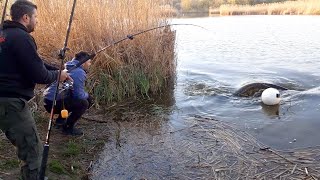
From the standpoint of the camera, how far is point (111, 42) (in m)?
7.29

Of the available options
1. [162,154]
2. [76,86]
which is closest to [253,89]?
[162,154]

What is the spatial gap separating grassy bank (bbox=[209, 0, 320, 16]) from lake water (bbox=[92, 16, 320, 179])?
523 inches

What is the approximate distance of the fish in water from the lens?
8.11m

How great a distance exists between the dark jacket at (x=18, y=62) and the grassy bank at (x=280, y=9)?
27033 mm

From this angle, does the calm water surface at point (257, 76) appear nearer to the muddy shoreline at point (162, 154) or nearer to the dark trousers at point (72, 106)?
the muddy shoreline at point (162, 154)

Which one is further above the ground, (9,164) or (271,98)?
(9,164)

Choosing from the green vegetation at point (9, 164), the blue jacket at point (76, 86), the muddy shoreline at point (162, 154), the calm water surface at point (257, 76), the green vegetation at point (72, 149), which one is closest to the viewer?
the green vegetation at point (9, 164)

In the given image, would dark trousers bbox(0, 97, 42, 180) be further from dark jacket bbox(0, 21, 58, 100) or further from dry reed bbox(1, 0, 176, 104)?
dry reed bbox(1, 0, 176, 104)

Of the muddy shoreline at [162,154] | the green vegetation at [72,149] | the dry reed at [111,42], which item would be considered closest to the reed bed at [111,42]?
the dry reed at [111,42]

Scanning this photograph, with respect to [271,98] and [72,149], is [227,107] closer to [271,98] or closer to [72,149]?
[271,98]

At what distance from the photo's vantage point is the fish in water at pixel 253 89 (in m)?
8.11

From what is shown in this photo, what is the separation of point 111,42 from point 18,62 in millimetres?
4260

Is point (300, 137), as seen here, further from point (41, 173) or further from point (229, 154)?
point (41, 173)

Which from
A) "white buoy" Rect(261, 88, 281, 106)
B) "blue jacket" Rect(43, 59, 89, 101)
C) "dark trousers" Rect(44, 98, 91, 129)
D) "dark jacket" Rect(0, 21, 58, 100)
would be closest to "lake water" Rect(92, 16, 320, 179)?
"white buoy" Rect(261, 88, 281, 106)
